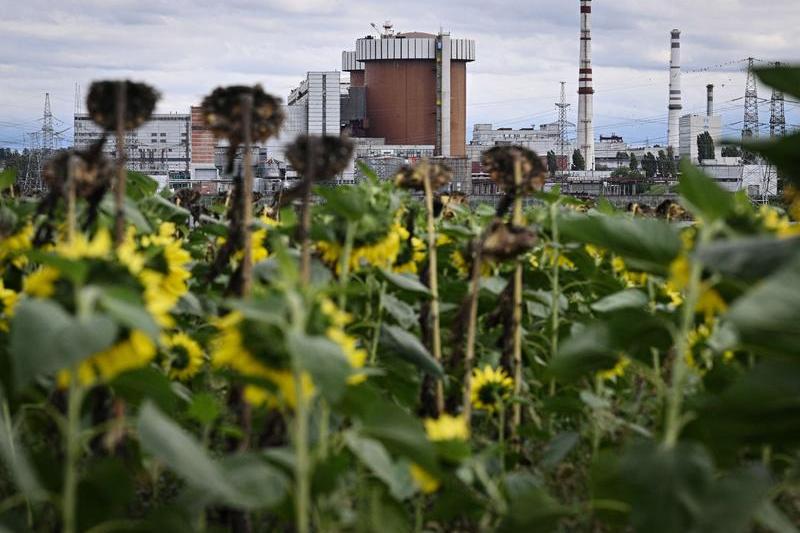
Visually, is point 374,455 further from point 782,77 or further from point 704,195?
point 782,77

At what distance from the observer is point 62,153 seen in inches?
62.9

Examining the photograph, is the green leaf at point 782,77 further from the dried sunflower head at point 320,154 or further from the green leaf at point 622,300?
the green leaf at point 622,300

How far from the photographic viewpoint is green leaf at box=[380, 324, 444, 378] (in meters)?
1.91

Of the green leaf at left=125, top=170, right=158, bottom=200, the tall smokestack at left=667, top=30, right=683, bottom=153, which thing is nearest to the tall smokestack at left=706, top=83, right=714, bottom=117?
the tall smokestack at left=667, top=30, right=683, bottom=153

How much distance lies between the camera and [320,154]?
1.50 meters

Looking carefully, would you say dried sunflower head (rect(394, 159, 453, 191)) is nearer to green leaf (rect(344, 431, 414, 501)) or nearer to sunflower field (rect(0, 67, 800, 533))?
sunflower field (rect(0, 67, 800, 533))

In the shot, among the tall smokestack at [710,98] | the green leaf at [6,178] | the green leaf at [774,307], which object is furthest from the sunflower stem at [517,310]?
the tall smokestack at [710,98]

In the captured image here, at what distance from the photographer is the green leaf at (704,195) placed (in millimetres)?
1306

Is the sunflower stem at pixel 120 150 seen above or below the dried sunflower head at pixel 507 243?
above

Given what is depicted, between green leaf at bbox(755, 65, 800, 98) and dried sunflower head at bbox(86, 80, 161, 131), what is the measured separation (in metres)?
0.72

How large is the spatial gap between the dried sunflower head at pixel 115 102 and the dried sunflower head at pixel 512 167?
75 cm

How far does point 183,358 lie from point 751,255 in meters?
1.48

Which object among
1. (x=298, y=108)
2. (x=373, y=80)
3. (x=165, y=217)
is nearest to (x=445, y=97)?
(x=373, y=80)

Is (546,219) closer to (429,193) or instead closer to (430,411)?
(429,193)
